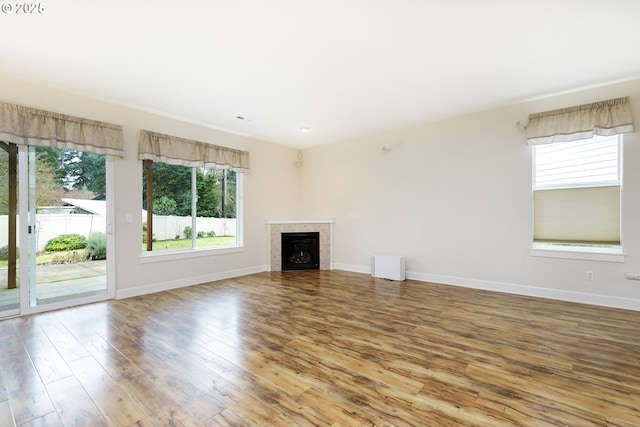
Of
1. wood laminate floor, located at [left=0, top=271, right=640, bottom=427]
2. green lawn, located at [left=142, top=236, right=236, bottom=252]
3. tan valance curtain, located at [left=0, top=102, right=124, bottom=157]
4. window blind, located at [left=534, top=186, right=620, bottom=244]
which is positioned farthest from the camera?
green lawn, located at [left=142, top=236, right=236, bottom=252]

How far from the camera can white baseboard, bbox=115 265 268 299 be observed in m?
4.00

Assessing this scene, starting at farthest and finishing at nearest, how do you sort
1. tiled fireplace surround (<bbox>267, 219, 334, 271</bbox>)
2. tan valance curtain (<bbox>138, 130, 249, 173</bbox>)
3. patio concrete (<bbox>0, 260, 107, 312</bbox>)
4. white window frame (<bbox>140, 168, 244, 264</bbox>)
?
tiled fireplace surround (<bbox>267, 219, 334, 271</bbox>) < white window frame (<bbox>140, 168, 244, 264</bbox>) < tan valance curtain (<bbox>138, 130, 249, 173</bbox>) < patio concrete (<bbox>0, 260, 107, 312</bbox>)

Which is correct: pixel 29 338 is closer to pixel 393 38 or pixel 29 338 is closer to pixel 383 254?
pixel 393 38

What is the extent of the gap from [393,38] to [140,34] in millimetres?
2183

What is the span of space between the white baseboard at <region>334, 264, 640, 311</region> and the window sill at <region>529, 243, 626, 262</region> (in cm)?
46

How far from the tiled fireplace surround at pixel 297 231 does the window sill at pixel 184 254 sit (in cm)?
70

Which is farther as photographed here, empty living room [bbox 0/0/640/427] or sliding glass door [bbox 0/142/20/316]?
sliding glass door [bbox 0/142/20/316]

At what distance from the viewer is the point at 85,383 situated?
1949mm

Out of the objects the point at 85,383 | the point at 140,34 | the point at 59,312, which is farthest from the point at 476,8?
the point at 59,312

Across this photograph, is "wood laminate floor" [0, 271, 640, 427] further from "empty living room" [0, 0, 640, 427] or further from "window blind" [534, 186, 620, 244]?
"window blind" [534, 186, 620, 244]

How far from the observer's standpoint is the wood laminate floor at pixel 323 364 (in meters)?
1.65

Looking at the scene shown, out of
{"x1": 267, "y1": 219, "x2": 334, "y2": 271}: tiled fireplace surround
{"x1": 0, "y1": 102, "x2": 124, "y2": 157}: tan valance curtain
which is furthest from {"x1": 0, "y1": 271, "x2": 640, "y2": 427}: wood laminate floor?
{"x1": 267, "y1": 219, "x2": 334, "y2": 271}: tiled fireplace surround

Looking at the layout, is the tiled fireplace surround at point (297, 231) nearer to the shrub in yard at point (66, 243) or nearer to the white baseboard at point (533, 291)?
the white baseboard at point (533, 291)
